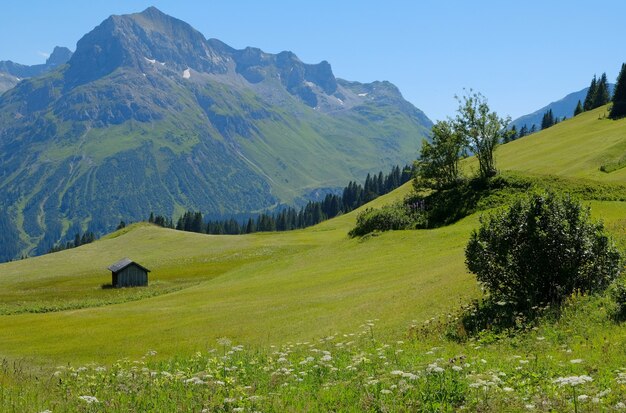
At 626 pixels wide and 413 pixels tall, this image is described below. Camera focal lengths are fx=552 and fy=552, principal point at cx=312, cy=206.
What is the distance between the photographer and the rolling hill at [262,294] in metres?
32.3

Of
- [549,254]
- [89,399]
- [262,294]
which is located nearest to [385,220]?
[262,294]

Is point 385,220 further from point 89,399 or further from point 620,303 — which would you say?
point 89,399

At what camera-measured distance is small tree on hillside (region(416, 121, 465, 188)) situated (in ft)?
275

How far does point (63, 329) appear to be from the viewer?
44.8 m

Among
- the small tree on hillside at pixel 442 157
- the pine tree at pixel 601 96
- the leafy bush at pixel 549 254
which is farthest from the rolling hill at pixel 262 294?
the pine tree at pixel 601 96

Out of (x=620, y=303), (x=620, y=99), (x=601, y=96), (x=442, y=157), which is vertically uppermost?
(x=601, y=96)

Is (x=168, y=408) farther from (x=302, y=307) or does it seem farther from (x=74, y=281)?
(x=74, y=281)

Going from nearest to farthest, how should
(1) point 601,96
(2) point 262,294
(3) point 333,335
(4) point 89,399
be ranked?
(4) point 89,399 → (3) point 333,335 → (2) point 262,294 → (1) point 601,96

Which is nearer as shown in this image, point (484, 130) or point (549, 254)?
point (549, 254)

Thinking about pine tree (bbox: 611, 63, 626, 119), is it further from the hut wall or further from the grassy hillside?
the hut wall

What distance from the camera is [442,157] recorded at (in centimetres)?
8544

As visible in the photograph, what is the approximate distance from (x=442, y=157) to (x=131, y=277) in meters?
53.3

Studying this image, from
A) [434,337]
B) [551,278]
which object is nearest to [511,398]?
[434,337]

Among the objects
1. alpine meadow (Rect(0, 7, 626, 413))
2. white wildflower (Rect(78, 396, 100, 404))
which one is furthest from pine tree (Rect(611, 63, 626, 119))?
white wildflower (Rect(78, 396, 100, 404))
